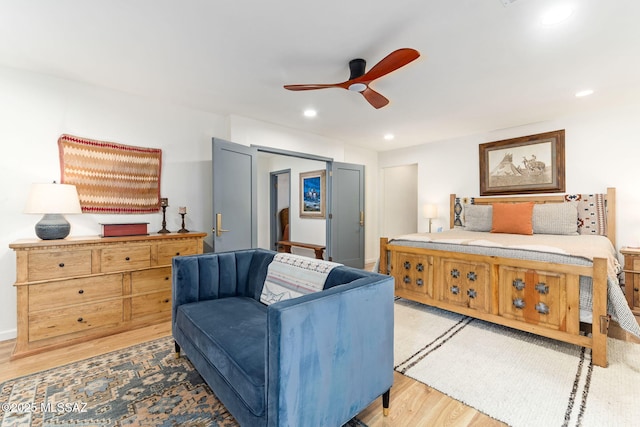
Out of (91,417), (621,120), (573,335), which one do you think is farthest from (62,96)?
(621,120)

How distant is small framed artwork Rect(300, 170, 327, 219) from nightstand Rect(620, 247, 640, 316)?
13.7ft

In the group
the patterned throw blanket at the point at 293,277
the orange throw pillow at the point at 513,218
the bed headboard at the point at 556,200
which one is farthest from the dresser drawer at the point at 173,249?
the bed headboard at the point at 556,200

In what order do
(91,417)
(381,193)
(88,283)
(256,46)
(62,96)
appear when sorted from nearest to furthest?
(91,417) < (256,46) < (88,283) < (62,96) < (381,193)

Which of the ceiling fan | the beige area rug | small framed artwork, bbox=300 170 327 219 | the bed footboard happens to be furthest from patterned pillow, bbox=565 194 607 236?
small framed artwork, bbox=300 170 327 219

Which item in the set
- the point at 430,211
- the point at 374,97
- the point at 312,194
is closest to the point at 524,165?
the point at 430,211

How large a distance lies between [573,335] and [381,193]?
13.4ft

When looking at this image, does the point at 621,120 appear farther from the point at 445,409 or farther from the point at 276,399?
the point at 276,399

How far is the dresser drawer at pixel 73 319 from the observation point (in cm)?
227

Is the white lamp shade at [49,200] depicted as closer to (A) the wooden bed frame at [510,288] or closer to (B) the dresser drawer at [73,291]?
(B) the dresser drawer at [73,291]

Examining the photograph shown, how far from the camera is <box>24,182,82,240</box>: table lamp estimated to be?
7.48ft

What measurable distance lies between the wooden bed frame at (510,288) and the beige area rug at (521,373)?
15cm

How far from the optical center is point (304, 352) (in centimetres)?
113

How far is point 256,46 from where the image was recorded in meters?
2.12

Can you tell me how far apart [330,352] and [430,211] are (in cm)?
407
